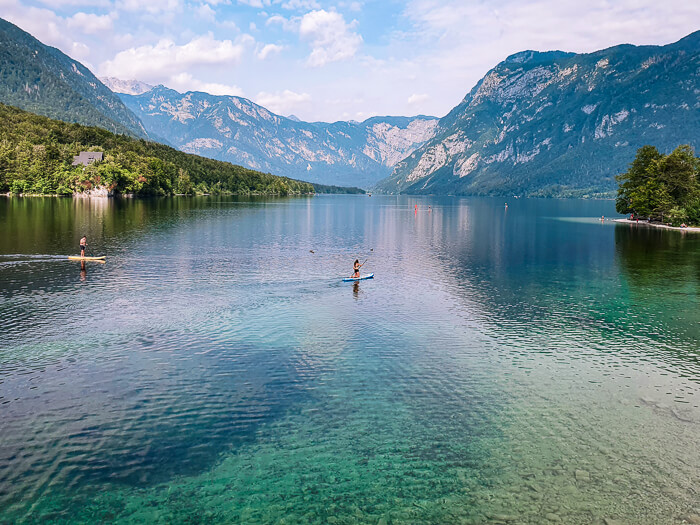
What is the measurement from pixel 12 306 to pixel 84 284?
37.3 feet

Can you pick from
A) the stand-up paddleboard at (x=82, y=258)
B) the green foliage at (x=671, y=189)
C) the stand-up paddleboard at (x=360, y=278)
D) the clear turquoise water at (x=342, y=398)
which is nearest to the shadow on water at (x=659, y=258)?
the clear turquoise water at (x=342, y=398)

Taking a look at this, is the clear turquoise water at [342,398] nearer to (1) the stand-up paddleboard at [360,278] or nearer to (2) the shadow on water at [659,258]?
(1) the stand-up paddleboard at [360,278]

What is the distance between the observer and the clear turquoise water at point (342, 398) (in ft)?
70.4

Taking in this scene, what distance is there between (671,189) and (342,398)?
16913 centimetres

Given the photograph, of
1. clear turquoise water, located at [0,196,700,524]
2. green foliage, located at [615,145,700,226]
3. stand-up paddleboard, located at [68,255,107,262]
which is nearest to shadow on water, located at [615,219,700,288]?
clear turquoise water, located at [0,196,700,524]

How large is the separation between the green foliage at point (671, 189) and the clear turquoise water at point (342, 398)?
108067 millimetres

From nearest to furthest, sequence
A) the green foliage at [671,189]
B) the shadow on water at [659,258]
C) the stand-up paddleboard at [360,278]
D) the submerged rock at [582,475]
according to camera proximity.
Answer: the submerged rock at [582,475]
the stand-up paddleboard at [360,278]
the shadow on water at [659,258]
the green foliage at [671,189]

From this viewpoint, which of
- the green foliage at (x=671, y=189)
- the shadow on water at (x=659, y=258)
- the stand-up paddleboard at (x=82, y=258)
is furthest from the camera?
the green foliage at (x=671, y=189)

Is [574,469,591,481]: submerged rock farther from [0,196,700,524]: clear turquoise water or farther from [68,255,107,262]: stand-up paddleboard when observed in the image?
[68,255,107,262]: stand-up paddleboard

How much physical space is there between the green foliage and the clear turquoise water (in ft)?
355

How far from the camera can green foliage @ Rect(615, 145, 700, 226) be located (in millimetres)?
155975

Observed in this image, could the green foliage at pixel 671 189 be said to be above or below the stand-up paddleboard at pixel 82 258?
above

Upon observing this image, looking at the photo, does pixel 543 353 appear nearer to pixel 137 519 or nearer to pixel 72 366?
pixel 137 519

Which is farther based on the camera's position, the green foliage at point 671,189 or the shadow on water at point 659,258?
the green foliage at point 671,189
